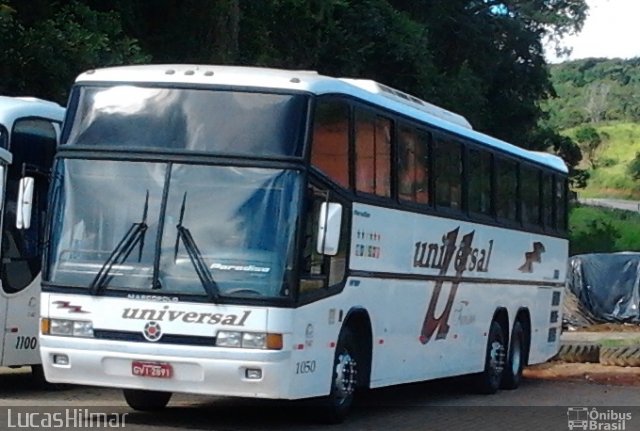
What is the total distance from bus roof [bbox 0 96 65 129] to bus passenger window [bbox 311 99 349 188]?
165 inches

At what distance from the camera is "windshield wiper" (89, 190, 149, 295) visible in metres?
11.8

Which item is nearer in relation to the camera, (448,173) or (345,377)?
(345,377)

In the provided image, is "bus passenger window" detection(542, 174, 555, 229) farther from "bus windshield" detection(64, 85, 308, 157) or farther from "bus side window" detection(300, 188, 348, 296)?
"bus windshield" detection(64, 85, 308, 157)

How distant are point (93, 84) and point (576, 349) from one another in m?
13.9

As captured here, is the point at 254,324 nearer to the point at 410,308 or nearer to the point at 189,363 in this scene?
the point at 189,363

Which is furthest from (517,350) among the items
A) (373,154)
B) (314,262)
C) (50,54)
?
(50,54)

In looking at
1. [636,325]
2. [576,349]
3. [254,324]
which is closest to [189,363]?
[254,324]

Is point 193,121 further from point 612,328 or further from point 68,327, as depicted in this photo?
point 612,328

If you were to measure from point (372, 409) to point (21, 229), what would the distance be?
4590 millimetres

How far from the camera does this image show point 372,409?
1549 cm

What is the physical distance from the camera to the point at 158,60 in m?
27.3

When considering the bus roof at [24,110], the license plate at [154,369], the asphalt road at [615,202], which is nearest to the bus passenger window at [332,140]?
the license plate at [154,369]

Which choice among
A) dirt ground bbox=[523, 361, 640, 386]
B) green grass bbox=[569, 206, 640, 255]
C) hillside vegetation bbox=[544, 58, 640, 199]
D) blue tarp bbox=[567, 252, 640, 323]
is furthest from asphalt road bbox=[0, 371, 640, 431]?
hillside vegetation bbox=[544, 58, 640, 199]

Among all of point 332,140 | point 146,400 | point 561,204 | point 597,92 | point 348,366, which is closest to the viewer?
point 332,140
